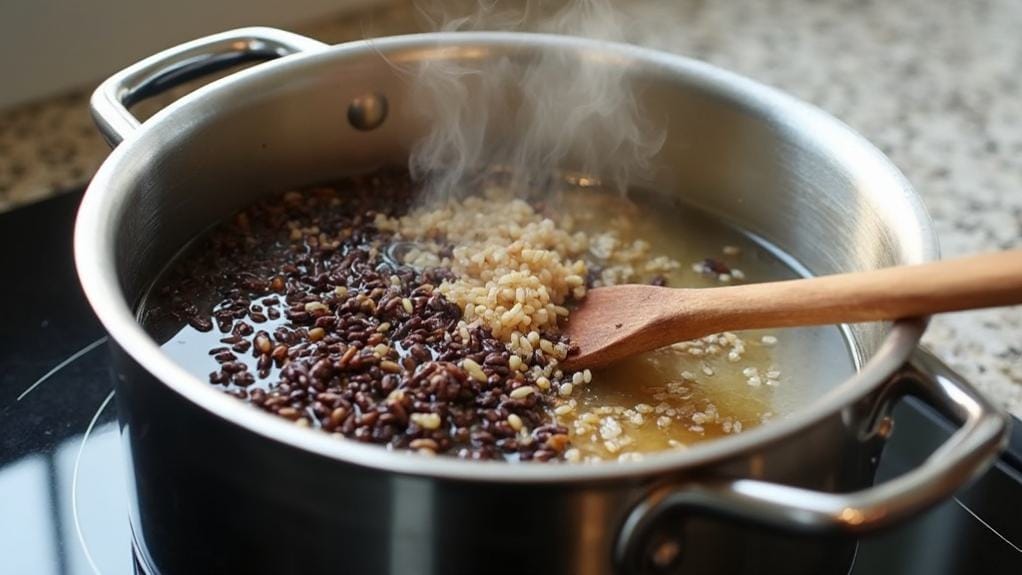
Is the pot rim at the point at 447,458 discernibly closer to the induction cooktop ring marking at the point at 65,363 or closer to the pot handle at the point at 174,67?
the pot handle at the point at 174,67

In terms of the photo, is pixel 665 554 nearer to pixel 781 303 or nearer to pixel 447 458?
pixel 447 458

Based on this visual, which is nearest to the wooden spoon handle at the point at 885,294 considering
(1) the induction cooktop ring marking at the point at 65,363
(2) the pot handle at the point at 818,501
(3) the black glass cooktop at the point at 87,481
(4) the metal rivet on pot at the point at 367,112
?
(2) the pot handle at the point at 818,501

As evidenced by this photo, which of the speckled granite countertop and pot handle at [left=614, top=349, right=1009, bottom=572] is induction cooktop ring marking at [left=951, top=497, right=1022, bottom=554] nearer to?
the speckled granite countertop

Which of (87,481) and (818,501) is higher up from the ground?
(818,501)

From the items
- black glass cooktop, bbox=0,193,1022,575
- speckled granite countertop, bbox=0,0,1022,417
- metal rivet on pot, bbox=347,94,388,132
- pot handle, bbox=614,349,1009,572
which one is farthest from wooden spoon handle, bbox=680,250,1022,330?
metal rivet on pot, bbox=347,94,388,132

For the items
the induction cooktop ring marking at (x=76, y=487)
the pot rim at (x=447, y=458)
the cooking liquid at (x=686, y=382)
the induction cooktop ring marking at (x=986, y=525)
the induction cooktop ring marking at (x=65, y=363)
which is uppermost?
the pot rim at (x=447, y=458)

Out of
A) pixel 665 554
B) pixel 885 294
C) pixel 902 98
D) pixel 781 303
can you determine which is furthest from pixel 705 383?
pixel 902 98

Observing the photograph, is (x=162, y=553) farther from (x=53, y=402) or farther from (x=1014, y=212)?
(x=1014, y=212)

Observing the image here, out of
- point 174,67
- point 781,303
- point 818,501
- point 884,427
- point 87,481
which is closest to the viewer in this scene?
point 818,501
